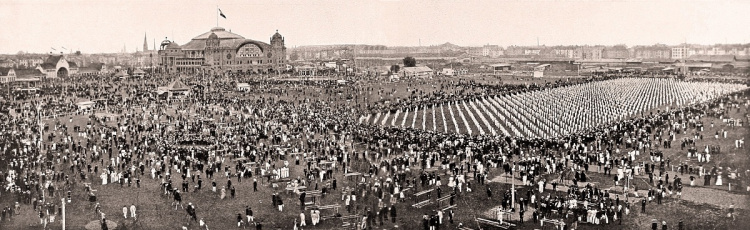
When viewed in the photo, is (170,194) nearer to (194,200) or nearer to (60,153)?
(194,200)

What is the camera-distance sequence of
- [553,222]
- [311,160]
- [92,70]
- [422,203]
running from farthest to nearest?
[92,70] < [311,160] < [422,203] < [553,222]

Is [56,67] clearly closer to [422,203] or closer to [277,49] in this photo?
[277,49]

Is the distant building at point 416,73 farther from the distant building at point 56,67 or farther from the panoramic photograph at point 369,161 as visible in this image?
the distant building at point 56,67

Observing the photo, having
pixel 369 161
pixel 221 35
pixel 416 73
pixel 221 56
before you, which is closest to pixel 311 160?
pixel 369 161

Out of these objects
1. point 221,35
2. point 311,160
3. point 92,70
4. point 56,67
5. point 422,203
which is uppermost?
point 221,35

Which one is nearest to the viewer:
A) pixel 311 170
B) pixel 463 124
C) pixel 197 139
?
pixel 311 170

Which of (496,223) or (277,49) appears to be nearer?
(496,223)

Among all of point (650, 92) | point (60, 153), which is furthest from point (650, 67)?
point (60, 153)

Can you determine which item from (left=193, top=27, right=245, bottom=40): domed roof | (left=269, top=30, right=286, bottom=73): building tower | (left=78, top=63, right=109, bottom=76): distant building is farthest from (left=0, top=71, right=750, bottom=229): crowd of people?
(left=193, top=27, right=245, bottom=40): domed roof

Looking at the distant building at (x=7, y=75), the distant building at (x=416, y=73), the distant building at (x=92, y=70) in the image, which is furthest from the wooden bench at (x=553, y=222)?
the distant building at (x=92, y=70)
